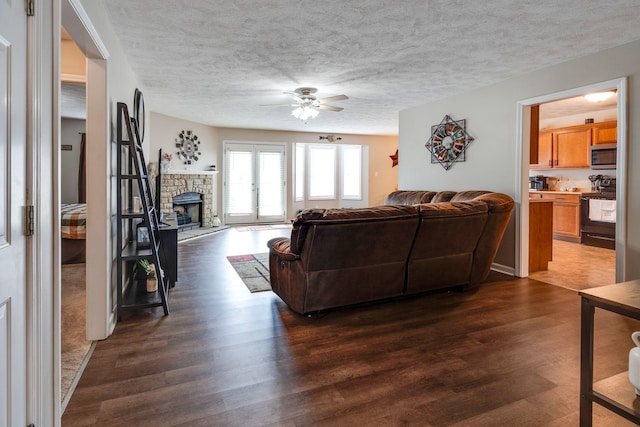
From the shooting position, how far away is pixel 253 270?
4402mm

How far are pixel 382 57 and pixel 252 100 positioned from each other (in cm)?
260

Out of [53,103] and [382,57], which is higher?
[382,57]

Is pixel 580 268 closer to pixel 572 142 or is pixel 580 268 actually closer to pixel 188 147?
pixel 572 142

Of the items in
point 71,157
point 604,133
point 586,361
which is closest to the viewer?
point 586,361

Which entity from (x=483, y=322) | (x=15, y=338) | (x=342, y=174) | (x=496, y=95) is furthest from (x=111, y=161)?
(x=342, y=174)

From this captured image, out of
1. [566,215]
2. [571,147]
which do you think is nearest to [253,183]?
[566,215]

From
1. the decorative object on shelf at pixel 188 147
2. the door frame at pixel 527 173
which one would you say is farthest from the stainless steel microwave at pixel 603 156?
the decorative object on shelf at pixel 188 147

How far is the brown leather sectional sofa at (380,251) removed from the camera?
8.75 feet

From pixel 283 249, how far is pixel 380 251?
82 cm

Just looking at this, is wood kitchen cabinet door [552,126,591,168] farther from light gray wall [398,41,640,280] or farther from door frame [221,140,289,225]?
door frame [221,140,289,225]

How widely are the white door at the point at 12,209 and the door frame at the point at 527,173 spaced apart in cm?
430

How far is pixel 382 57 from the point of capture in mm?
3602

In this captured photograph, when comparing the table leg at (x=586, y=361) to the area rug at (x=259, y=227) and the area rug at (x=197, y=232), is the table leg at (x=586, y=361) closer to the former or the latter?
the area rug at (x=197, y=232)

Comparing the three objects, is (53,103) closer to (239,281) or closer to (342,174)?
(239,281)
